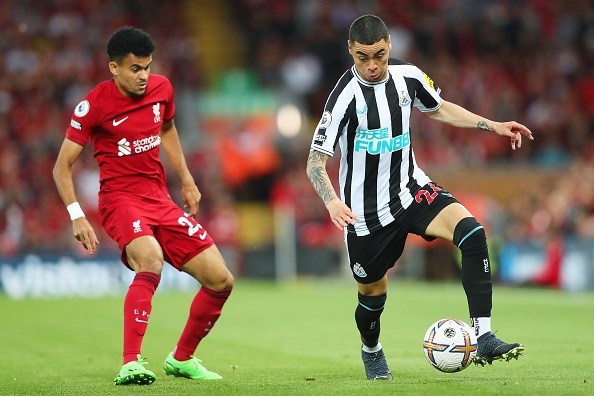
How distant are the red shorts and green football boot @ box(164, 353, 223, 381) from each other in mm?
703

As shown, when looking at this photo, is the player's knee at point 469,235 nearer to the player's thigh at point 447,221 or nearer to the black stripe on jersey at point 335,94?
the player's thigh at point 447,221

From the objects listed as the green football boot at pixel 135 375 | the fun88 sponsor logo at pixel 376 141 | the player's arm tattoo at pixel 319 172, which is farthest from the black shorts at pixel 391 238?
the green football boot at pixel 135 375

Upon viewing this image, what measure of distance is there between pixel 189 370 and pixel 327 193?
5.81ft

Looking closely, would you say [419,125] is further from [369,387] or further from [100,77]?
[369,387]

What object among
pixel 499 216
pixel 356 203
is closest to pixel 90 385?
pixel 356 203

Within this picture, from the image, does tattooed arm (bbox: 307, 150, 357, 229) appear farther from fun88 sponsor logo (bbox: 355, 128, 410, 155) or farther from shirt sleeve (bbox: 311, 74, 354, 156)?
fun88 sponsor logo (bbox: 355, 128, 410, 155)

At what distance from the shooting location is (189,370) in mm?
8148

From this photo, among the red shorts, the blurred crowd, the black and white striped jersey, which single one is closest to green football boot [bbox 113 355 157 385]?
the red shorts

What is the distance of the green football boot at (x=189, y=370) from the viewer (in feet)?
26.6

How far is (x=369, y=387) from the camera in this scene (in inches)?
282

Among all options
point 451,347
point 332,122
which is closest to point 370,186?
point 332,122

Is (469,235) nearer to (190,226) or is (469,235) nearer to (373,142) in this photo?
(373,142)

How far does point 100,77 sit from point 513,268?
35.4ft

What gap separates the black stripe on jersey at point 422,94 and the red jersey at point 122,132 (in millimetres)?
1814
